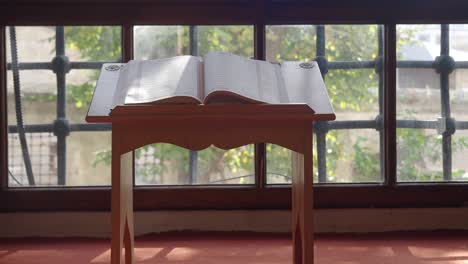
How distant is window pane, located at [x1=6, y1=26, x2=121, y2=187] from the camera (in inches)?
131

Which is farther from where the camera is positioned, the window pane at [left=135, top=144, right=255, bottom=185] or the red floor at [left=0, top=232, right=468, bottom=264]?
the window pane at [left=135, top=144, right=255, bottom=185]

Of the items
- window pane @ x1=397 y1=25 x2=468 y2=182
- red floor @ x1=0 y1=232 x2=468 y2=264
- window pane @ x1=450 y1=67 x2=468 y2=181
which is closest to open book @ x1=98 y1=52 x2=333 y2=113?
red floor @ x1=0 y1=232 x2=468 y2=264

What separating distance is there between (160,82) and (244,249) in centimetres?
111

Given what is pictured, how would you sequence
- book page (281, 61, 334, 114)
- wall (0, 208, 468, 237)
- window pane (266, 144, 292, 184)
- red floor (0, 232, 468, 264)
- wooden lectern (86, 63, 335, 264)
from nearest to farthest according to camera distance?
wooden lectern (86, 63, 335, 264) < book page (281, 61, 334, 114) < red floor (0, 232, 468, 264) < wall (0, 208, 468, 237) < window pane (266, 144, 292, 184)

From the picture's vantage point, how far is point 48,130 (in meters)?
3.36

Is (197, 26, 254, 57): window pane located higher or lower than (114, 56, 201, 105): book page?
higher

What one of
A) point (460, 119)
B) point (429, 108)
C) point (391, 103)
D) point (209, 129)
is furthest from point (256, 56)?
point (209, 129)

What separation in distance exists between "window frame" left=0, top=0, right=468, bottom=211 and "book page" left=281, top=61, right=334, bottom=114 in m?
0.97

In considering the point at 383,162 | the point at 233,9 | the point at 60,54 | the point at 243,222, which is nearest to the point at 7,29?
the point at 60,54

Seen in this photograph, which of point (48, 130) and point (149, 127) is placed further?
point (48, 130)

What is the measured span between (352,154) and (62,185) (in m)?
1.41

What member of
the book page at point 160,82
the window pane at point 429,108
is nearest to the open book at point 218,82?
the book page at point 160,82

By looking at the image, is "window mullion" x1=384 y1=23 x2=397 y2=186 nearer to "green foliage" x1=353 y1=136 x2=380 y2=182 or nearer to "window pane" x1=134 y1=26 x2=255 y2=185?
"green foliage" x1=353 y1=136 x2=380 y2=182

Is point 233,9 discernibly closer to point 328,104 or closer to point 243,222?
point 243,222
